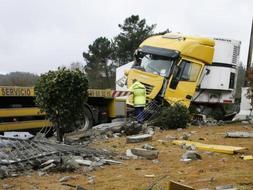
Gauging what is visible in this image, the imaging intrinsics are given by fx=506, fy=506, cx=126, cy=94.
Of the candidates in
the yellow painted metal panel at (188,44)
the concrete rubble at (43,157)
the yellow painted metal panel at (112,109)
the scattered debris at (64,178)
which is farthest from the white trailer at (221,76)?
the scattered debris at (64,178)

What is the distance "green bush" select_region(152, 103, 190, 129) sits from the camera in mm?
16422

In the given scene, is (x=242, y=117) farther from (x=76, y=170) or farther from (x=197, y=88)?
(x=76, y=170)

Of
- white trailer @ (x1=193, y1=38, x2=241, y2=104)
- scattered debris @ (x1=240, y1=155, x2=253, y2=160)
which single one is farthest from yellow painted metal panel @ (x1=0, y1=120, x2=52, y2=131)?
white trailer @ (x1=193, y1=38, x2=241, y2=104)

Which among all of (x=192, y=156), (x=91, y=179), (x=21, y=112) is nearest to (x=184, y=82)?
(x=21, y=112)

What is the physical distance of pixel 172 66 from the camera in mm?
18969

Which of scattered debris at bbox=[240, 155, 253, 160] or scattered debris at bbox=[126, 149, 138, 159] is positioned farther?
scattered debris at bbox=[126, 149, 138, 159]

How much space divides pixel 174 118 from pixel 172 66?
124 inches

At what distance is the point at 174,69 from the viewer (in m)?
19.0

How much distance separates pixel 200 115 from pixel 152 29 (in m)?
35.0

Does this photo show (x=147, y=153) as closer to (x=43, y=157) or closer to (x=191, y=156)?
(x=191, y=156)

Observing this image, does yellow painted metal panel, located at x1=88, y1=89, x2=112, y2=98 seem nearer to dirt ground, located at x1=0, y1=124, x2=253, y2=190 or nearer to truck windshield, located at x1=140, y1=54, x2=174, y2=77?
truck windshield, located at x1=140, y1=54, x2=174, y2=77

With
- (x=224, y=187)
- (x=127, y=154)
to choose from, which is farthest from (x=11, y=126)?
(x=224, y=187)

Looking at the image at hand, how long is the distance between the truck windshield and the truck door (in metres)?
0.34

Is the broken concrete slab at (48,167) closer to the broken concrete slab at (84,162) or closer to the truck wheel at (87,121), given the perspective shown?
the broken concrete slab at (84,162)
